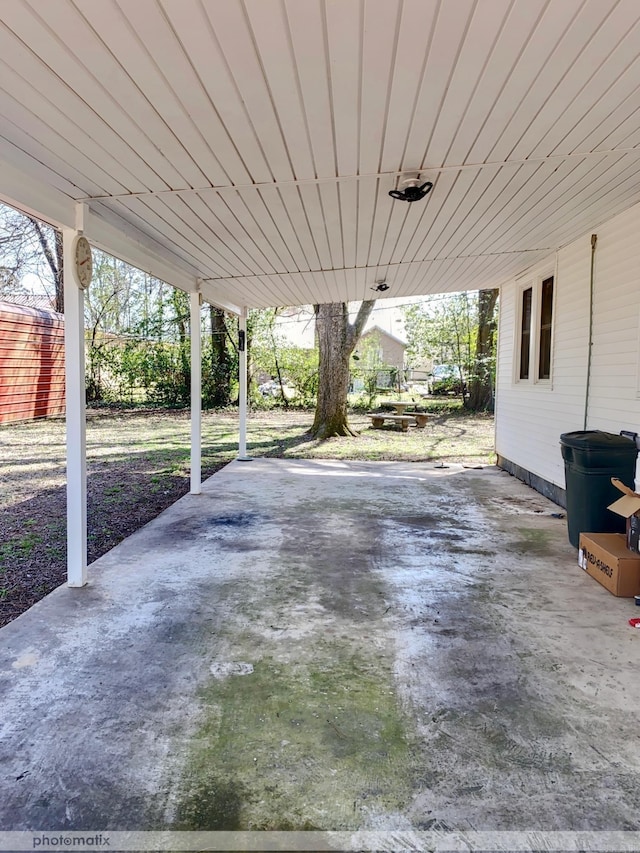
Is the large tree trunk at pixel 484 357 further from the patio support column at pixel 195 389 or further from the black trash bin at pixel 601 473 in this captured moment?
the black trash bin at pixel 601 473

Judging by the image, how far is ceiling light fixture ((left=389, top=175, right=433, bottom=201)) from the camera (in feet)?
10.1

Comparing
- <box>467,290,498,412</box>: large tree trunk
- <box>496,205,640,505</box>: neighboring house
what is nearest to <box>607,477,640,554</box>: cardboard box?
<box>496,205,640,505</box>: neighboring house

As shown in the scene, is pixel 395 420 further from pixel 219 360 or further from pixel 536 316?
pixel 219 360

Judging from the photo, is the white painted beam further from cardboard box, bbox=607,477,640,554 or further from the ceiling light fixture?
cardboard box, bbox=607,477,640,554

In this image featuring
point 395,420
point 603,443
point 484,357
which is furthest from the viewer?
point 484,357

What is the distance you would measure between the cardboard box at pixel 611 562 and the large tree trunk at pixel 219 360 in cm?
1311

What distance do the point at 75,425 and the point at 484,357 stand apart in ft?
43.6

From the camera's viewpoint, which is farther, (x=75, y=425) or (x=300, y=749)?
(x=75, y=425)

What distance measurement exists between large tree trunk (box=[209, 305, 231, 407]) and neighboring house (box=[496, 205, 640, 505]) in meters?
9.79

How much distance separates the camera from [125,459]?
7770 millimetres

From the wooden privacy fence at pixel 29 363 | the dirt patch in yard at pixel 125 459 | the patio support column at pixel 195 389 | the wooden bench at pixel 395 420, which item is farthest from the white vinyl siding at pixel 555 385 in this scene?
the wooden privacy fence at pixel 29 363

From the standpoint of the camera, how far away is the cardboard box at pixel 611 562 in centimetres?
293

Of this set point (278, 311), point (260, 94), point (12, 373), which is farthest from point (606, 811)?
point (278, 311)

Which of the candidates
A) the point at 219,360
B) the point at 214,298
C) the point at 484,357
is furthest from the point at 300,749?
the point at 219,360
